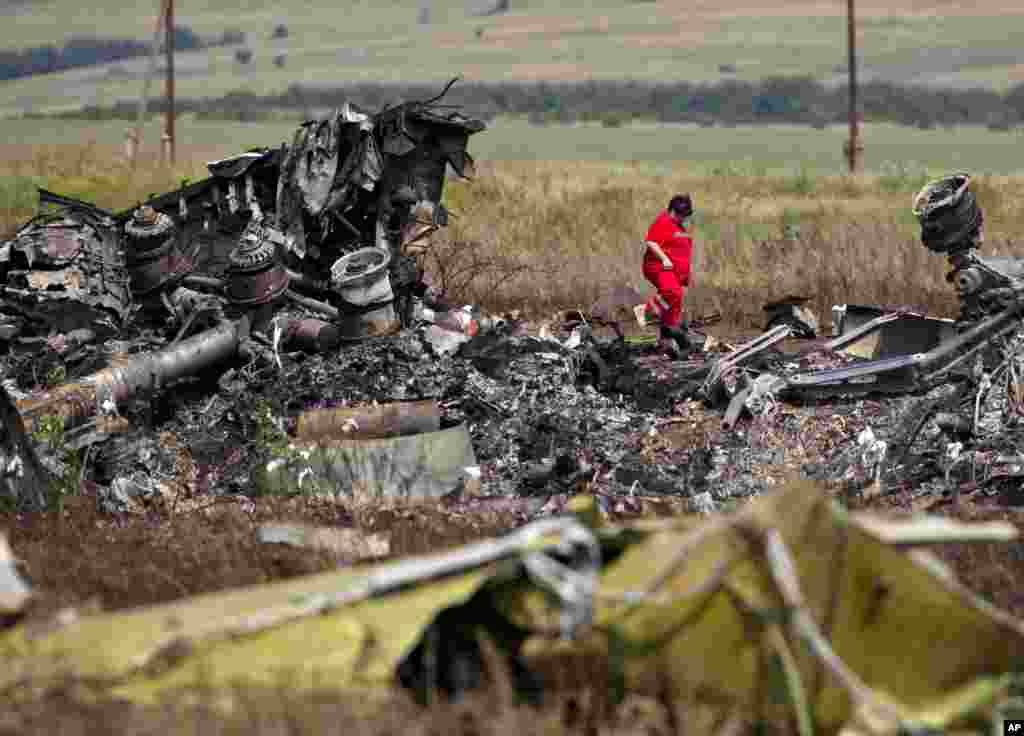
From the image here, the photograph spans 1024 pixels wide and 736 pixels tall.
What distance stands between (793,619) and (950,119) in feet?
263

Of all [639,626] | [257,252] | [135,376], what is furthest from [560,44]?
[639,626]

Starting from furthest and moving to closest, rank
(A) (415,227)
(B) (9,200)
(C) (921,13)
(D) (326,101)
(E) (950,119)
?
(C) (921,13) < (D) (326,101) < (E) (950,119) < (B) (9,200) < (A) (415,227)

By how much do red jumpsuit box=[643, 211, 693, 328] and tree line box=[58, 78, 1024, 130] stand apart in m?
62.9

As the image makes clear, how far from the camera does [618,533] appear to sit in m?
3.80

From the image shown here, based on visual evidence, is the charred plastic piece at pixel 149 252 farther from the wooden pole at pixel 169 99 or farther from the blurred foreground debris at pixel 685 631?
the wooden pole at pixel 169 99

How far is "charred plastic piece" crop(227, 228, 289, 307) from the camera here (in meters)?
12.3

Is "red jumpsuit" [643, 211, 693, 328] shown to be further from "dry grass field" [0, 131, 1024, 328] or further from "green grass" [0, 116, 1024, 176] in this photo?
"green grass" [0, 116, 1024, 176]

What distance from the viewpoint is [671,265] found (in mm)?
13867

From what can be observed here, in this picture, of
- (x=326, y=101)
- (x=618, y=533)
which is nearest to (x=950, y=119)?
(x=326, y=101)

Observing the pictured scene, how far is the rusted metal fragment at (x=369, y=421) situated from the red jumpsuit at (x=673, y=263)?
385cm

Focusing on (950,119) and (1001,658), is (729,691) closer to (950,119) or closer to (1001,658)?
(1001,658)

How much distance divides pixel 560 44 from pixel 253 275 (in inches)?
4744

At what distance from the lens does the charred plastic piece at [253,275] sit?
40.5ft

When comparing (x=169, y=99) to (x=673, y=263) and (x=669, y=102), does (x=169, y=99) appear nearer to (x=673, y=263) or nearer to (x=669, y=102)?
(x=673, y=263)
